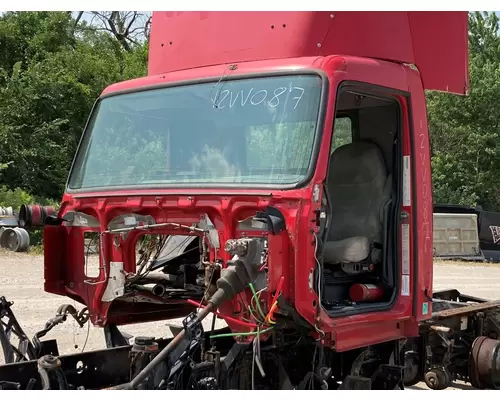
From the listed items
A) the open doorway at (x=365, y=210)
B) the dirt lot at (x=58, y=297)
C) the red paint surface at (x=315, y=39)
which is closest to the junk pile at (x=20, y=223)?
the dirt lot at (x=58, y=297)

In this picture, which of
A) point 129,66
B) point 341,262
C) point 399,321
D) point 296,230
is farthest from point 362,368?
point 129,66

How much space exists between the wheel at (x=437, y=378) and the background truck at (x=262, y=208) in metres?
0.01

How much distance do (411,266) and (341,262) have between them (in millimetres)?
506

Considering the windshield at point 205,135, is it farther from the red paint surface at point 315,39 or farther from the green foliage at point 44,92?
the green foliage at point 44,92

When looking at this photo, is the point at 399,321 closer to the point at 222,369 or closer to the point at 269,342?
the point at 269,342

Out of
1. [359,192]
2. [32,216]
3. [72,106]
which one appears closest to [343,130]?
[359,192]

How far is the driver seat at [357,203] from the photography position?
5383 mm

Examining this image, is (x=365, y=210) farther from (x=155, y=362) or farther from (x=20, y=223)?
(x=20, y=223)

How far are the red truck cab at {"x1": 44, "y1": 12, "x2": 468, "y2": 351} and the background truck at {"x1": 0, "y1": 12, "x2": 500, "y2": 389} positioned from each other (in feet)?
0.04

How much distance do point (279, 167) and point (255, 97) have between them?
604 mm

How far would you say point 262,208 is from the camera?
4488mm

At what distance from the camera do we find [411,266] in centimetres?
530

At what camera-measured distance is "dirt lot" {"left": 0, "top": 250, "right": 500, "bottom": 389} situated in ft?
28.7

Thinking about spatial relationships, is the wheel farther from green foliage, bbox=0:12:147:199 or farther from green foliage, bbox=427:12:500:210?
green foliage, bbox=427:12:500:210
